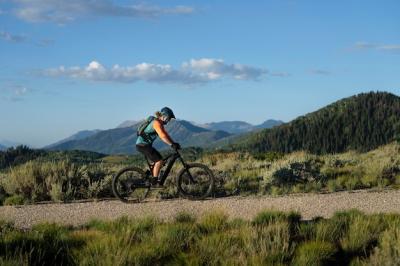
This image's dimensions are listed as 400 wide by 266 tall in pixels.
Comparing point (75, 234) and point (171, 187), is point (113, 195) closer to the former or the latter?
point (171, 187)

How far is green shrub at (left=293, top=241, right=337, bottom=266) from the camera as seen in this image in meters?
7.41

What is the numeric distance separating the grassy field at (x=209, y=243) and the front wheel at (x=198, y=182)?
14.0 feet

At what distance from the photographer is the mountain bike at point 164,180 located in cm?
1380

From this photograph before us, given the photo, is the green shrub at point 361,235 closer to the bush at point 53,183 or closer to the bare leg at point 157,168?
the bare leg at point 157,168

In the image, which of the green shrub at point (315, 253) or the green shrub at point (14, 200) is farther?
the green shrub at point (14, 200)

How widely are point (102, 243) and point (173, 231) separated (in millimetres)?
1246

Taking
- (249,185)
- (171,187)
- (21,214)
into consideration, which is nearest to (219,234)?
(21,214)

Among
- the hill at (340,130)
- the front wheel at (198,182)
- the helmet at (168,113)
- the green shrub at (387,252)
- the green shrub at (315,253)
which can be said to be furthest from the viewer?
the hill at (340,130)

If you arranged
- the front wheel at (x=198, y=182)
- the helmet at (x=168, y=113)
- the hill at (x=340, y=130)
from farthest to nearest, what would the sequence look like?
the hill at (x=340, y=130), the front wheel at (x=198, y=182), the helmet at (x=168, y=113)

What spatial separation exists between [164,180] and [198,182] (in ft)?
3.02

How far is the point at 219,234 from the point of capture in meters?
8.34

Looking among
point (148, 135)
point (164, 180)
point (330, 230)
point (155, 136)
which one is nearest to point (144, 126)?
point (148, 135)

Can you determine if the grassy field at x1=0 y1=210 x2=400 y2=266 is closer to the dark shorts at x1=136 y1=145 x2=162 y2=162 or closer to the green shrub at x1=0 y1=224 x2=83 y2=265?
the green shrub at x1=0 y1=224 x2=83 y2=265

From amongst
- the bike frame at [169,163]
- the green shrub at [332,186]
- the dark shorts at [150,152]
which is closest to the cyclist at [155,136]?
the dark shorts at [150,152]
